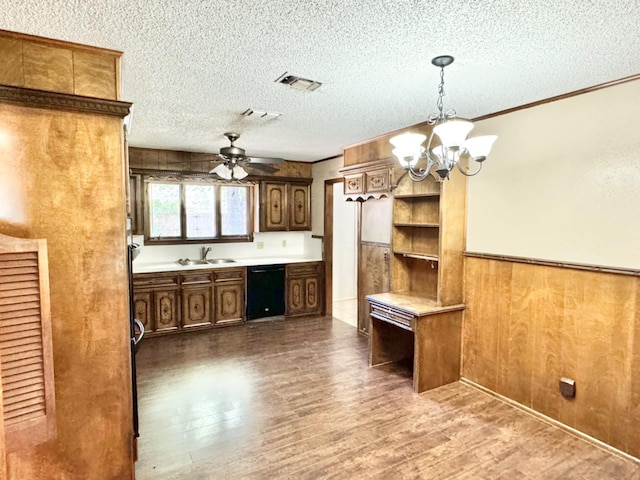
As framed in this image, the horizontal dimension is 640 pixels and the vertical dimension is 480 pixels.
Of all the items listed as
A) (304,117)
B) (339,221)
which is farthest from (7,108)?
(339,221)

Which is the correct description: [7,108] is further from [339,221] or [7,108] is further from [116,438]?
[339,221]

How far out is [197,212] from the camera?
5.43 metres

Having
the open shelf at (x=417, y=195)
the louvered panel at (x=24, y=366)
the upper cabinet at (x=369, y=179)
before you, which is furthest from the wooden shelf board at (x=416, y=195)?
the louvered panel at (x=24, y=366)

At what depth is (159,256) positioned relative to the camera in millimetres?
5277

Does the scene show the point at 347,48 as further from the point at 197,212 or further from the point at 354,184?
the point at 197,212

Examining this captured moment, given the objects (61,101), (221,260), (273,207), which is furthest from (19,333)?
(273,207)

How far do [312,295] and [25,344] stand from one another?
4399mm

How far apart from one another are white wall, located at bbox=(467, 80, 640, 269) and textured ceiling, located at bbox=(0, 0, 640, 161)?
Answer: 19 centimetres

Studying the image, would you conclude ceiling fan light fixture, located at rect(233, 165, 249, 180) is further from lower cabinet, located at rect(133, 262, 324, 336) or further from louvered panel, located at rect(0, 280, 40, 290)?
louvered panel, located at rect(0, 280, 40, 290)

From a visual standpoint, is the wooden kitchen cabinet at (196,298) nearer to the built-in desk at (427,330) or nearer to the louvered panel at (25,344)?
the built-in desk at (427,330)

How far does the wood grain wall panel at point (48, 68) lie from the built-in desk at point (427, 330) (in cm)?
295

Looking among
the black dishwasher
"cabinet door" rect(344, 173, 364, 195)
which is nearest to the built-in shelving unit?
"cabinet door" rect(344, 173, 364, 195)

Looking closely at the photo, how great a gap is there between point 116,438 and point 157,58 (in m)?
2.16

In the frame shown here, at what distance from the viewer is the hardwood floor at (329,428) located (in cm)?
227
